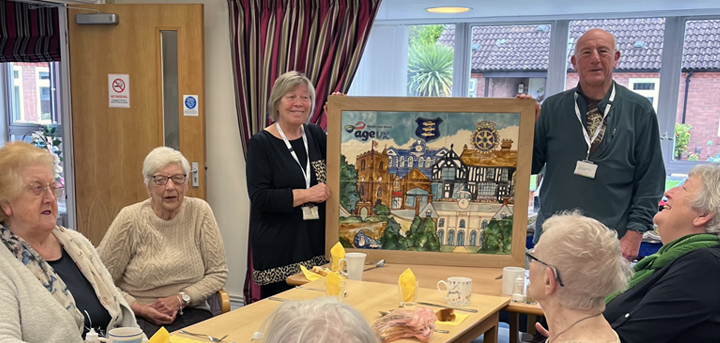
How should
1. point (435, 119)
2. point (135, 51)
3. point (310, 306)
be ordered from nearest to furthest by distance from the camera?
1. point (310, 306)
2. point (435, 119)
3. point (135, 51)

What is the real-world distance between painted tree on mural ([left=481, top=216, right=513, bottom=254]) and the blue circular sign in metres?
2.50

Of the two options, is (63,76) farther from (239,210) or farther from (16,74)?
(16,74)

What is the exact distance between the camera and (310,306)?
1049 millimetres

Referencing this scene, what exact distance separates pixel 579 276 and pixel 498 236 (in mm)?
1313

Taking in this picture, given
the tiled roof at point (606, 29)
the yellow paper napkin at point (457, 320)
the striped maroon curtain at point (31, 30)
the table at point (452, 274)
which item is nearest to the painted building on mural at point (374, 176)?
the table at point (452, 274)

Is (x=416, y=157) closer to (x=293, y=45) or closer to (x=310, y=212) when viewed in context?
(x=310, y=212)

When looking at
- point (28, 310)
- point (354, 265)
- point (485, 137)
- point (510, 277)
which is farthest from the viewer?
point (485, 137)

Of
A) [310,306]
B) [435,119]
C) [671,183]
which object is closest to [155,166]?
[435,119]

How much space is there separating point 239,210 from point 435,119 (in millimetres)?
2355

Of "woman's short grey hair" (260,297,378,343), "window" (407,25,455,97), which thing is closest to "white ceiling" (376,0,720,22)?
"window" (407,25,455,97)

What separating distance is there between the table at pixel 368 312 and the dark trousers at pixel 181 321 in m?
0.63

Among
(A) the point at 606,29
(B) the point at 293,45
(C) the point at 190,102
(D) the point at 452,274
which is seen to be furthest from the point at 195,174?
(A) the point at 606,29

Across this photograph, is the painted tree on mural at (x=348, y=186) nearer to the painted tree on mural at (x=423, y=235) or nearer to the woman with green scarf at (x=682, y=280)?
the painted tree on mural at (x=423, y=235)

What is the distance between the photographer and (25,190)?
6.67 feet
